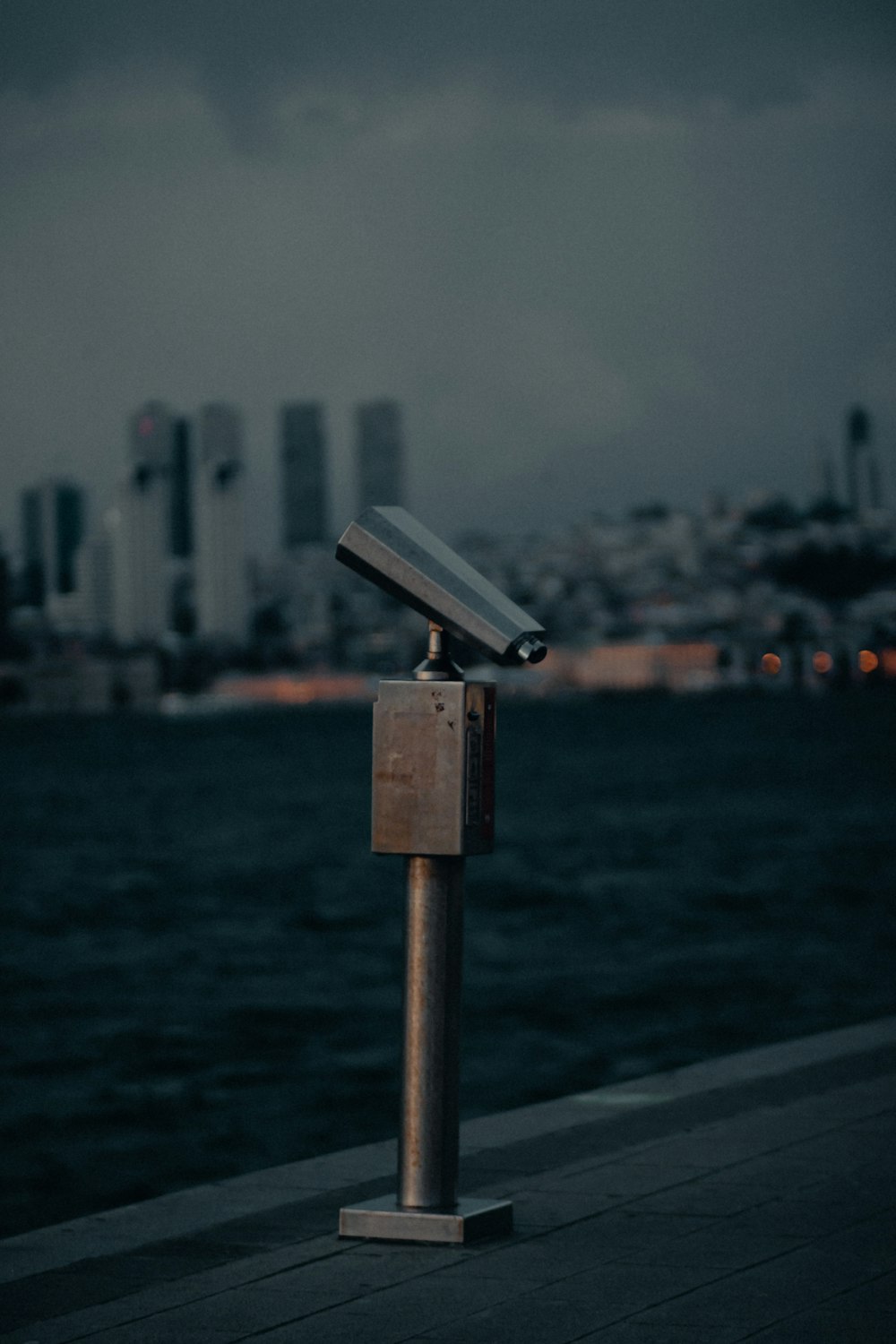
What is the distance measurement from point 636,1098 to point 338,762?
304 ft

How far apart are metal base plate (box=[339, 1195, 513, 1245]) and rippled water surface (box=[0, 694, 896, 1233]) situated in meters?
3.93

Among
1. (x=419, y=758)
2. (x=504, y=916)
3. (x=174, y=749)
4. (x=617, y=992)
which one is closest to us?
(x=419, y=758)

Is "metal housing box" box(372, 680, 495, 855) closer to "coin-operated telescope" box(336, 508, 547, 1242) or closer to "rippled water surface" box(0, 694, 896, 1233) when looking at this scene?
"coin-operated telescope" box(336, 508, 547, 1242)

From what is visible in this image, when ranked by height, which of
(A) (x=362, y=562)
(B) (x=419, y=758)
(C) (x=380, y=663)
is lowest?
(B) (x=419, y=758)

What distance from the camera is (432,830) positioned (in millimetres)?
4379

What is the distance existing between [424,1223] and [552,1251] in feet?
0.93

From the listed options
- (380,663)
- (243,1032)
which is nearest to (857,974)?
(243,1032)

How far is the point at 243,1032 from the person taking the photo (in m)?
13.8

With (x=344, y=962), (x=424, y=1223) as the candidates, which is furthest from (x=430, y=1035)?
(x=344, y=962)

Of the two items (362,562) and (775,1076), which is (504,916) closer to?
(775,1076)

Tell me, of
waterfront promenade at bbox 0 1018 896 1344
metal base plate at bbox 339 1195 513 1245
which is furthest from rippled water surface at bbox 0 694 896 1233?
metal base plate at bbox 339 1195 513 1245

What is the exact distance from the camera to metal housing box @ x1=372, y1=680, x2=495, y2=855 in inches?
172

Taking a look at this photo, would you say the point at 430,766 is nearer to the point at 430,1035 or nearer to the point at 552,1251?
the point at 430,1035

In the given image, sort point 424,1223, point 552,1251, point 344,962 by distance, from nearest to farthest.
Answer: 1. point 552,1251
2. point 424,1223
3. point 344,962
